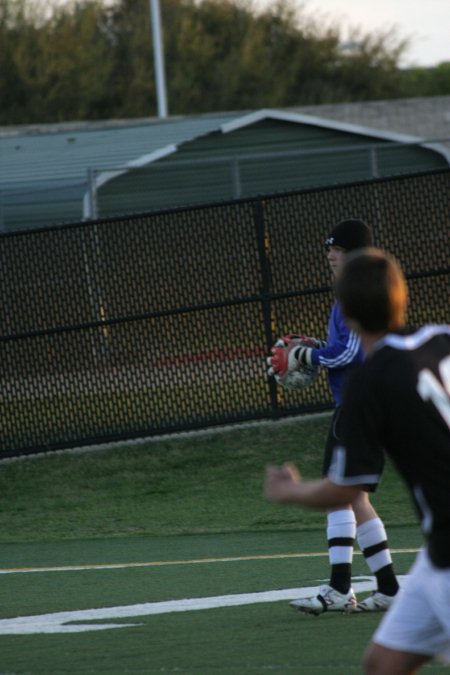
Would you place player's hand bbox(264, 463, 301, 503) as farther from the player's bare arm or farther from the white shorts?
the white shorts

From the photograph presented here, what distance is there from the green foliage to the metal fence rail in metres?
43.0

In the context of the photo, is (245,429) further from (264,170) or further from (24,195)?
(264,170)

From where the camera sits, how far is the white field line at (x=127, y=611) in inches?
301

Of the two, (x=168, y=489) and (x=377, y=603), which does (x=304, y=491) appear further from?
(x=168, y=489)

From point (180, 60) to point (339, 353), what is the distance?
180 feet

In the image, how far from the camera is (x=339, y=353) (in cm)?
770

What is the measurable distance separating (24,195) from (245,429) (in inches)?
384

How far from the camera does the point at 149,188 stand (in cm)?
2444

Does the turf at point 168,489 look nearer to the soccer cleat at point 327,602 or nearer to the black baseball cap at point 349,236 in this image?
→ the soccer cleat at point 327,602

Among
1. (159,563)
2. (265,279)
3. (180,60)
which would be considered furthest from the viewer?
(180,60)

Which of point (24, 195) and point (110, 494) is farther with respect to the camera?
point (24, 195)

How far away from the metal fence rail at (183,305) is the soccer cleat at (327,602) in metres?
6.50

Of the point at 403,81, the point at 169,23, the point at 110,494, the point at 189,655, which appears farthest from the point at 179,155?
the point at 403,81

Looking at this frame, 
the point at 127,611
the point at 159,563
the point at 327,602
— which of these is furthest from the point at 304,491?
the point at 159,563
